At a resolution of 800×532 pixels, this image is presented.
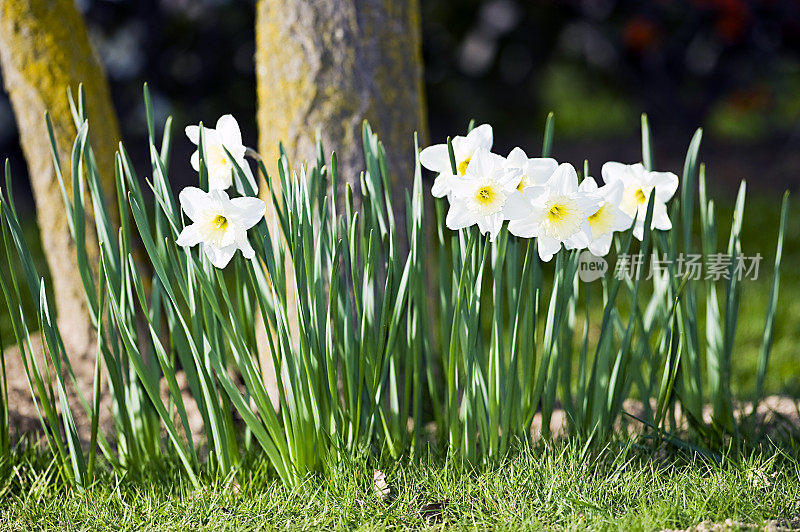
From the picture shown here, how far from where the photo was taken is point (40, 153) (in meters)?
2.32

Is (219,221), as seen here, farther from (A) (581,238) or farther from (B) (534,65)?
(B) (534,65)

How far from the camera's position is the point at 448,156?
5.49ft

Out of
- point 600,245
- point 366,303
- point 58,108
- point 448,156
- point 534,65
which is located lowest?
point 366,303

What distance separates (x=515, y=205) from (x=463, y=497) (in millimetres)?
676

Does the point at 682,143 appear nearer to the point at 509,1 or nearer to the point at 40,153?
the point at 509,1

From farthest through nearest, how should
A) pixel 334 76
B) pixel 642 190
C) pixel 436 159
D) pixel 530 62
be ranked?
pixel 530 62, pixel 334 76, pixel 642 190, pixel 436 159

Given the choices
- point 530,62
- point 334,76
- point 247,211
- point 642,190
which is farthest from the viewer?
point 530,62

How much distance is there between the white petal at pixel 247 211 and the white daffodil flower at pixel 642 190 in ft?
2.69

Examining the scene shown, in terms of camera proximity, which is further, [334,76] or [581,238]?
[334,76]

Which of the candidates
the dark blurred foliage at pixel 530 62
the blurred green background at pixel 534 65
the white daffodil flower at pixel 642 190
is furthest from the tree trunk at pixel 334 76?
the dark blurred foliage at pixel 530 62

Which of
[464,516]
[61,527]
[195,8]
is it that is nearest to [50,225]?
[61,527]

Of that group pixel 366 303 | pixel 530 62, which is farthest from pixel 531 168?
pixel 530 62

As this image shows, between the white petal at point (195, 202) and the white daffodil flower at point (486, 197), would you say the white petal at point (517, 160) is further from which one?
the white petal at point (195, 202)

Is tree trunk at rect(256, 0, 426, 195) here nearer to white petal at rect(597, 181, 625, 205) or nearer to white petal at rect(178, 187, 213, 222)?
white petal at rect(178, 187, 213, 222)
